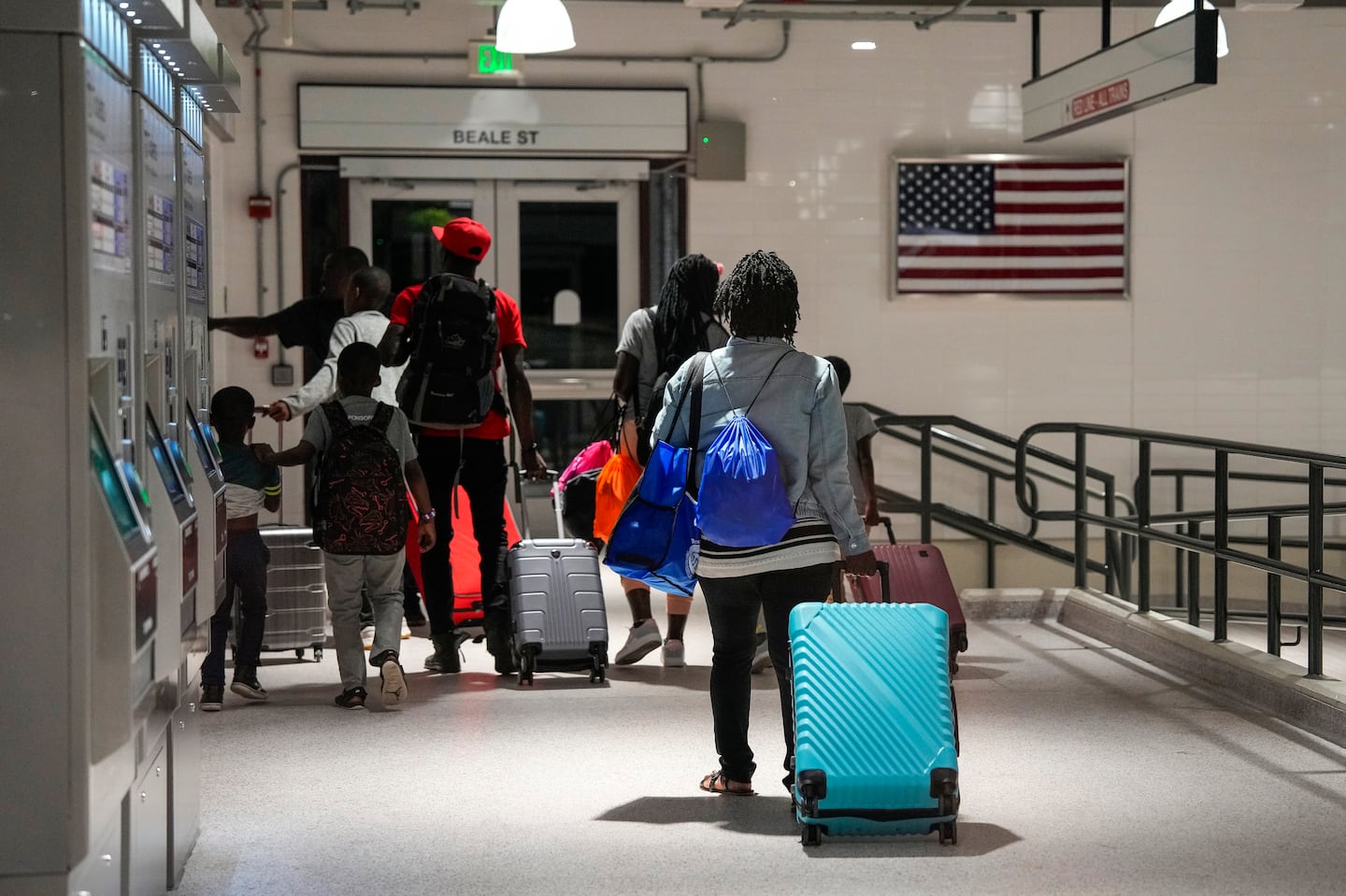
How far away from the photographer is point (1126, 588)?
28.0ft

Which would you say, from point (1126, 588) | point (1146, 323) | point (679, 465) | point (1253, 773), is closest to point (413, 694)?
point (679, 465)

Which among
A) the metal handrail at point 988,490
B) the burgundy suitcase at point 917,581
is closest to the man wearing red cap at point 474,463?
the burgundy suitcase at point 917,581

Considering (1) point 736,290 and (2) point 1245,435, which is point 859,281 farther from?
(1) point 736,290

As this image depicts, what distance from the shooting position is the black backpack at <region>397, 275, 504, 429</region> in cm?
617

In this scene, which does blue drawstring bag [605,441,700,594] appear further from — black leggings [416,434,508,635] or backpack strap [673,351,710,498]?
black leggings [416,434,508,635]

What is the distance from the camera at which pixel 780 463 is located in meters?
4.20

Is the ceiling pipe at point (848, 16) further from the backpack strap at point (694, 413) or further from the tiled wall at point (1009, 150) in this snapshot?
the backpack strap at point (694, 413)

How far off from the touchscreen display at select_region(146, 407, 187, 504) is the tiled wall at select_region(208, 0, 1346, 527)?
7.15 meters

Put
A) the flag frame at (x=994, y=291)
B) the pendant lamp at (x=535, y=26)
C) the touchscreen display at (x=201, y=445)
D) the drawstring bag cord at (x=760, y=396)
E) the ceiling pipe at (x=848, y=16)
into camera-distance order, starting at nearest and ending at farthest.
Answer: the touchscreen display at (x=201, y=445) < the drawstring bag cord at (x=760, y=396) < the pendant lamp at (x=535, y=26) < the ceiling pipe at (x=848, y=16) < the flag frame at (x=994, y=291)

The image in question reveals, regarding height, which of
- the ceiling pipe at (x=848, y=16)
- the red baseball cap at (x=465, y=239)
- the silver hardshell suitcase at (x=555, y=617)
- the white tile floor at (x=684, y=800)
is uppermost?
the ceiling pipe at (x=848, y=16)

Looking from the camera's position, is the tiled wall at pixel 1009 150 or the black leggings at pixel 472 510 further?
the tiled wall at pixel 1009 150

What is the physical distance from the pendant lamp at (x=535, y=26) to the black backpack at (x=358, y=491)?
2667 millimetres

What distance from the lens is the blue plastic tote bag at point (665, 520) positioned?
4.33 m

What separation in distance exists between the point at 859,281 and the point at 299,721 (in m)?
6.33
